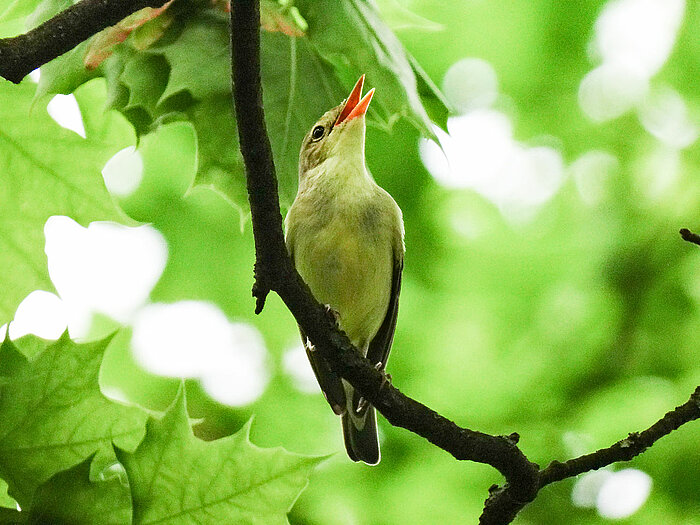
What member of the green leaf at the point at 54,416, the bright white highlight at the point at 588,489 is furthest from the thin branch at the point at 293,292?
the bright white highlight at the point at 588,489

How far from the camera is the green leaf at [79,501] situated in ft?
5.52

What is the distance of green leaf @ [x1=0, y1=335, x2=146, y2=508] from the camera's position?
175 cm

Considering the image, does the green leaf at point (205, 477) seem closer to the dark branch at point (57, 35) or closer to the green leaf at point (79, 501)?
the green leaf at point (79, 501)

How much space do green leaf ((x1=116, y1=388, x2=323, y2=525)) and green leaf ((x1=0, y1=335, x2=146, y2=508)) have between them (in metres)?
0.09

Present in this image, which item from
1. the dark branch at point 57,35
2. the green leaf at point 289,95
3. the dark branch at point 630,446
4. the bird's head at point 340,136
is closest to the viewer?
the dark branch at point 57,35

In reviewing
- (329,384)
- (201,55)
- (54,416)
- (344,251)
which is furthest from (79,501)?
(329,384)

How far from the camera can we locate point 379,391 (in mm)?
2213

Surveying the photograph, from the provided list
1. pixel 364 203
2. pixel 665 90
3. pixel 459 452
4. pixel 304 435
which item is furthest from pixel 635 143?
pixel 459 452

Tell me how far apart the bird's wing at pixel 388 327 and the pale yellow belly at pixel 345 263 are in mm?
154

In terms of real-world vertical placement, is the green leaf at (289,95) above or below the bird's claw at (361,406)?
above

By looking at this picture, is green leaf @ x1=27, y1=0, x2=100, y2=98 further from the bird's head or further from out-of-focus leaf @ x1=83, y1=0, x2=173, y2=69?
the bird's head

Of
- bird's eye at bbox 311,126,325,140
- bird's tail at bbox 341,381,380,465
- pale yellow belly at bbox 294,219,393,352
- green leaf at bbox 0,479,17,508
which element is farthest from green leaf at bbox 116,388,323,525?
bird's eye at bbox 311,126,325,140

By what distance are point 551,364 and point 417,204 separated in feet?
4.02

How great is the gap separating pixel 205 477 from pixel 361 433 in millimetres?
2052
